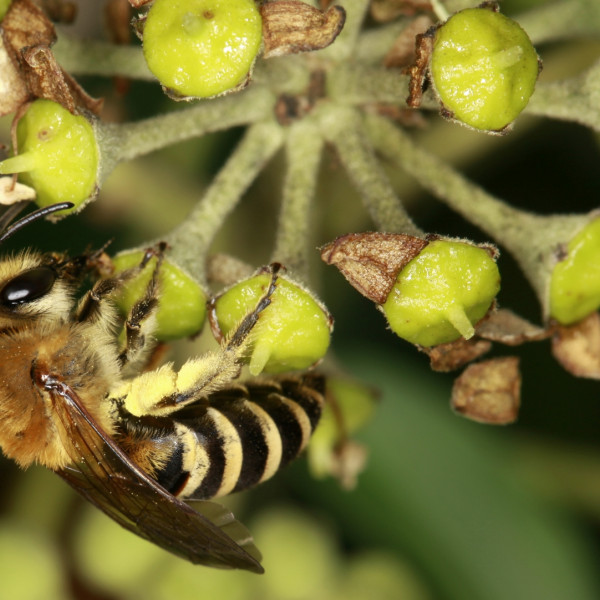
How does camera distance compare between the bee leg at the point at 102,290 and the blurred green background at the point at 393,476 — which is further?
the blurred green background at the point at 393,476

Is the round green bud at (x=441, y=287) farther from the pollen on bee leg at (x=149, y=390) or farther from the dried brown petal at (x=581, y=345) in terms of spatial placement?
the pollen on bee leg at (x=149, y=390)

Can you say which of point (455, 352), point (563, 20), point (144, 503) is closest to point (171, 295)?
point (144, 503)

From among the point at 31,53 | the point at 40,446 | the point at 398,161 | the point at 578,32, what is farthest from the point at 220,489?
the point at 578,32

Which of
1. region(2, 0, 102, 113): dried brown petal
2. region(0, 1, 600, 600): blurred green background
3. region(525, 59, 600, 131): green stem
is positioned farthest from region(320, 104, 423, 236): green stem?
region(2, 0, 102, 113): dried brown petal

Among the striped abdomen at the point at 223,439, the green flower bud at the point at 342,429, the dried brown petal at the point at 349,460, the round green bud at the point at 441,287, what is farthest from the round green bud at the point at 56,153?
the dried brown petal at the point at 349,460

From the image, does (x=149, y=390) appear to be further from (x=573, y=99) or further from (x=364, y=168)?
(x=573, y=99)

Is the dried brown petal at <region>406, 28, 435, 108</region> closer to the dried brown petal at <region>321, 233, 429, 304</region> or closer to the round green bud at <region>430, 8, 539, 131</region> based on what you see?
the round green bud at <region>430, 8, 539, 131</region>

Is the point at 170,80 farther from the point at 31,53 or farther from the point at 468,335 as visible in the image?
the point at 468,335
